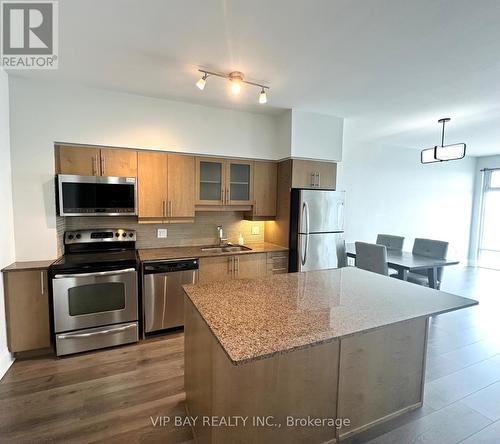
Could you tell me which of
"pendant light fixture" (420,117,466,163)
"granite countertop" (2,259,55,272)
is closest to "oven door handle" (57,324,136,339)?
"granite countertop" (2,259,55,272)

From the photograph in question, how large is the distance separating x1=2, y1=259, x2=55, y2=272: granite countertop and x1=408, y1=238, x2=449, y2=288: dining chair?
4308mm

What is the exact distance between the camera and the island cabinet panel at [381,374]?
164 centimetres

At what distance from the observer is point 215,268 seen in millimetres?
3203

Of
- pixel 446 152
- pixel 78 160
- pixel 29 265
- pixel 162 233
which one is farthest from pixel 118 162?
pixel 446 152

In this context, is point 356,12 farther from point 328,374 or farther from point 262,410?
point 262,410

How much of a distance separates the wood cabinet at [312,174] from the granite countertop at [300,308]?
164 centimetres

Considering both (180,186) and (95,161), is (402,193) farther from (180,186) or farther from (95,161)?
(95,161)

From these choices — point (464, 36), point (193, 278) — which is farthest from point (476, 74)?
point (193, 278)

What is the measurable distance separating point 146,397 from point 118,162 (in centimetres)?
229

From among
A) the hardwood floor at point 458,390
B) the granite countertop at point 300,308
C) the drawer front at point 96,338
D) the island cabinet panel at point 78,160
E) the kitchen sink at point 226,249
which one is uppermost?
the island cabinet panel at point 78,160

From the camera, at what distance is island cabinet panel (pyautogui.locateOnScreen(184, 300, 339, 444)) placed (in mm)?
1313

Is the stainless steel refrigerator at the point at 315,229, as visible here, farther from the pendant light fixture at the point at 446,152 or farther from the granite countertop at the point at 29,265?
the granite countertop at the point at 29,265

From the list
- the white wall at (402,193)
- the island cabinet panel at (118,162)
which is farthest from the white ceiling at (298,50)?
the white wall at (402,193)

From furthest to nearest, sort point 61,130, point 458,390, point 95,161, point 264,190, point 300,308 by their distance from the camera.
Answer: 1. point 264,190
2. point 95,161
3. point 61,130
4. point 458,390
5. point 300,308
